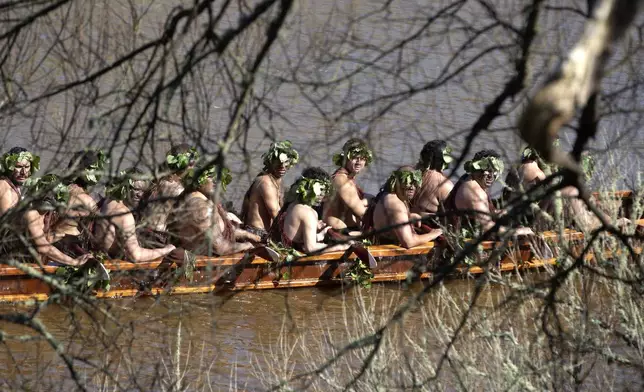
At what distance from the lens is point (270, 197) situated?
11.9 meters

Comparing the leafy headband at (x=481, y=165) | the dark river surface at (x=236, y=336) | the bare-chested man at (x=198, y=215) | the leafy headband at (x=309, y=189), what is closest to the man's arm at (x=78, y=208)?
the bare-chested man at (x=198, y=215)

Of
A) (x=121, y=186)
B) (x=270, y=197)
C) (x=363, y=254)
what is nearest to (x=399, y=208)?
(x=363, y=254)

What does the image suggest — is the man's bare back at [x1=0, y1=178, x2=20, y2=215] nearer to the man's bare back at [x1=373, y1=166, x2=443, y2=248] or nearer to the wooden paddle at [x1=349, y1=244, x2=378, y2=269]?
the wooden paddle at [x1=349, y1=244, x2=378, y2=269]

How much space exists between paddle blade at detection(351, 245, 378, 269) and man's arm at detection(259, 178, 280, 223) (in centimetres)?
94

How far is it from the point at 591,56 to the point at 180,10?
98.0 inches

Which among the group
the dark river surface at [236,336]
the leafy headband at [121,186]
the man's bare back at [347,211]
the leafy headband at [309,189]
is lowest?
the dark river surface at [236,336]

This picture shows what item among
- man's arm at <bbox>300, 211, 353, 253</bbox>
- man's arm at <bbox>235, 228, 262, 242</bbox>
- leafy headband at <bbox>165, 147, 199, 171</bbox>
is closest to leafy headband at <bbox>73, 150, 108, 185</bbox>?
leafy headband at <bbox>165, 147, 199, 171</bbox>

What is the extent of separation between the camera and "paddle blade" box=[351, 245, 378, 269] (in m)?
11.3

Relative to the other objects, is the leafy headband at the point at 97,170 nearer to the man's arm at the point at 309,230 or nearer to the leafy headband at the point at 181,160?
the leafy headband at the point at 181,160

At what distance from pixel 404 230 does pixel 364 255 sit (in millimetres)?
452

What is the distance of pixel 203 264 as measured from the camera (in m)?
9.77

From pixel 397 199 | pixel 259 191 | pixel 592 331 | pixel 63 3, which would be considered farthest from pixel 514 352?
pixel 259 191

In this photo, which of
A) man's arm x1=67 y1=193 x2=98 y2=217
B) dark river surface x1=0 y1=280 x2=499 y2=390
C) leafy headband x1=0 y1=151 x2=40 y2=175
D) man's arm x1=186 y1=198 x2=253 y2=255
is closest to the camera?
man's arm x1=186 y1=198 x2=253 y2=255

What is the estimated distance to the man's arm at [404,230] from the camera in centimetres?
1106
